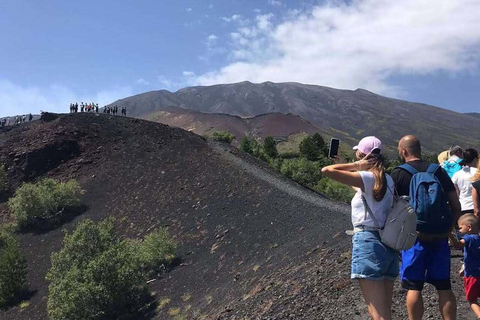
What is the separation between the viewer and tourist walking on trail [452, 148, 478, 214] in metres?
5.73

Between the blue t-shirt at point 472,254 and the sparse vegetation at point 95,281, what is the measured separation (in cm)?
973

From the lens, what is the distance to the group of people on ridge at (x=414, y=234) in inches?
153

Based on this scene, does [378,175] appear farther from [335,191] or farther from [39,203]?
[335,191]

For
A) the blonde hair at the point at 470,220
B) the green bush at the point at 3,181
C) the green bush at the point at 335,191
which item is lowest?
the green bush at the point at 335,191

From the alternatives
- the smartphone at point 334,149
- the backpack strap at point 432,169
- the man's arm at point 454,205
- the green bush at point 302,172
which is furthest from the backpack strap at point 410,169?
the green bush at point 302,172

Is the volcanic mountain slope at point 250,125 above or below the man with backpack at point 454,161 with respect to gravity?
above

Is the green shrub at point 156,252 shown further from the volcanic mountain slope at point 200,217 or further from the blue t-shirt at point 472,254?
the blue t-shirt at point 472,254

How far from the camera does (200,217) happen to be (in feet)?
63.5

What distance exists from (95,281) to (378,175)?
1047 cm

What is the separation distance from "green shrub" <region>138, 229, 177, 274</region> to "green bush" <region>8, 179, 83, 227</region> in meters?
9.72

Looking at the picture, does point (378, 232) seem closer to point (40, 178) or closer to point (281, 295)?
point (281, 295)

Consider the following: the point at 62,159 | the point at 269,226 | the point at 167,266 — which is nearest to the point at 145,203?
the point at 167,266

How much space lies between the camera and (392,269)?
3.90 metres

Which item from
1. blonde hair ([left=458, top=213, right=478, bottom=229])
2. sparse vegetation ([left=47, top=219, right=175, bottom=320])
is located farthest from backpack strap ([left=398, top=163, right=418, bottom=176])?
sparse vegetation ([left=47, top=219, right=175, bottom=320])
